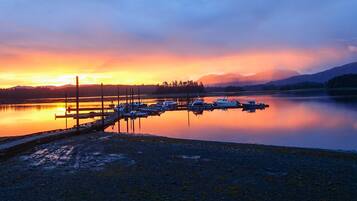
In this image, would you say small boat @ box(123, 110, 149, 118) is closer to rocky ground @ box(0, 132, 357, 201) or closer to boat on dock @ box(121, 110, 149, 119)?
boat on dock @ box(121, 110, 149, 119)

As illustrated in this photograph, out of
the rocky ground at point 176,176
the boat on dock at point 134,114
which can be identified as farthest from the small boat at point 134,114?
the rocky ground at point 176,176

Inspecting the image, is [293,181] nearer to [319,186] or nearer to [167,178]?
[319,186]

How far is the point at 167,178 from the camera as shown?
42.3 ft

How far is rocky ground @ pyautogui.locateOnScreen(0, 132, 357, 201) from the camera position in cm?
1082

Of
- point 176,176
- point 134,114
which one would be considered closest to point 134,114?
point 134,114

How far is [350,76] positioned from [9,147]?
194 m

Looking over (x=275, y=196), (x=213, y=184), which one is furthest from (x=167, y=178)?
(x=275, y=196)

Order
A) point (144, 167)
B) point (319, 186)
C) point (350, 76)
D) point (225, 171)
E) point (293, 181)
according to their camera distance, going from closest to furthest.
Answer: point (319, 186), point (293, 181), point (225, 171), point (144, 167), point (350, 76)

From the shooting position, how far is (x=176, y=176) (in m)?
13.2

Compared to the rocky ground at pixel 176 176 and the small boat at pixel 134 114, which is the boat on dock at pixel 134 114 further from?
the rocky ground at pixel 176 176

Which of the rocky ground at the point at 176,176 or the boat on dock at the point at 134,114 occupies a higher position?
the rocky ground at the point at 176,176

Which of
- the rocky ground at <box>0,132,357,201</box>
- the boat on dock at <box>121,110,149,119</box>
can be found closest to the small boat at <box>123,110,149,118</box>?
the boat on dock at <box>121,110,149,119</box>

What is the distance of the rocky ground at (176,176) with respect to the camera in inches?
426

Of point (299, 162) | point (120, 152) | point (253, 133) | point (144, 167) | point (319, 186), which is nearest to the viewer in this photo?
point (319, 186)
